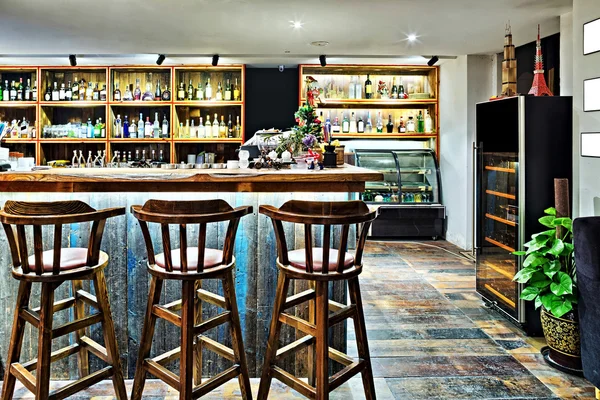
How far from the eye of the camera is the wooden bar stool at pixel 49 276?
2203mm

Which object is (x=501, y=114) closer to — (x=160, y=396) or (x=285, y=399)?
(x=285, y=399)

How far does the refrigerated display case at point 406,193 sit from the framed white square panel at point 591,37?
3715 millimetres

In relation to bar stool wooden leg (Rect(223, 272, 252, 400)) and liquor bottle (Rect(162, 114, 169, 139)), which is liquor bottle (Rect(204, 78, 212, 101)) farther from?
bar stool wooden leg (Rect(223, 272, 252, 400))

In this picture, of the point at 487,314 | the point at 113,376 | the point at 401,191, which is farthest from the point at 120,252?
the point at 401,191

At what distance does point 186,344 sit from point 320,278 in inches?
25.6

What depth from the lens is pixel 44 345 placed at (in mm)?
2230

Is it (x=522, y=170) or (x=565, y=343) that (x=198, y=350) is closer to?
(x=565, y=343)

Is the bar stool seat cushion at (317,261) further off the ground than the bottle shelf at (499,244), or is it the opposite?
the bar stool seat cushion at (317,261)

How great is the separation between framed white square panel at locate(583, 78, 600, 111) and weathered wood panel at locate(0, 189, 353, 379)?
6.44 ft

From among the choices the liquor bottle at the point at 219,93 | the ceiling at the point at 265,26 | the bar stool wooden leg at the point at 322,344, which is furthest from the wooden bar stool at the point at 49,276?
the liquor bottle at the point at 219,93

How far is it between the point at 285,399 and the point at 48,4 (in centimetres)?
351

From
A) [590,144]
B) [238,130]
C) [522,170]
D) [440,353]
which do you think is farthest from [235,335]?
[238,130]

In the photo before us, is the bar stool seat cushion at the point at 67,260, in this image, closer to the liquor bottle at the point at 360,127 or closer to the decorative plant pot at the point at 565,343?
the decorative plant pot at the point at 565,343

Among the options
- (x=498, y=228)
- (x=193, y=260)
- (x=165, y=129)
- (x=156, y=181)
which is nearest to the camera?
(x=193, y=260)
